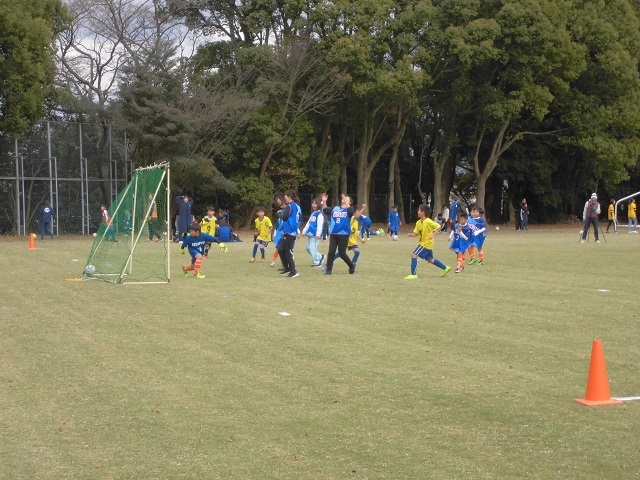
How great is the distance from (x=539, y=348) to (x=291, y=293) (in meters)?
6.48

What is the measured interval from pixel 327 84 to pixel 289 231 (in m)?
27.8

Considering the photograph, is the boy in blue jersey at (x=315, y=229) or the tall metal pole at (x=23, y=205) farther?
the tall metal pole at (x=23, y=205)

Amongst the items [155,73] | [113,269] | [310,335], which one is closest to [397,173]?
[155,73]

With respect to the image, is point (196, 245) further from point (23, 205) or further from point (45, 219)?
point (23, 205)

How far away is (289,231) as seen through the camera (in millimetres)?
19547

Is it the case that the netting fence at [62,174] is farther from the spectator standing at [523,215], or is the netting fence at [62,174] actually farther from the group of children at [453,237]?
the group of children at [453,237]

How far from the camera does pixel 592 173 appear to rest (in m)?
62.3

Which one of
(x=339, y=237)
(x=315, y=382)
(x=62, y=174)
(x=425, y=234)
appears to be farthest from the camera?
(x=62, y=174)

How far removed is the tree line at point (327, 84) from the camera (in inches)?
1687

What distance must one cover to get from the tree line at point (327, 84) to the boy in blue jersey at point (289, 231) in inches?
862

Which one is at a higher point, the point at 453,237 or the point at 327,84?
the point at 327,84

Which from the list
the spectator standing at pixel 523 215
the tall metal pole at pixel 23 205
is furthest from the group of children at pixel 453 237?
the spectator standing at pixel 523 215

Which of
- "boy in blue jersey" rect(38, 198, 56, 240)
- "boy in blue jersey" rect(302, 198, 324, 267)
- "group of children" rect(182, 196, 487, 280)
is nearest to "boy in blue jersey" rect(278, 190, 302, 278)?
"group of children" rect(182, 196, 487, 280)

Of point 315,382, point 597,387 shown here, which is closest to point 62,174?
point 315,382
